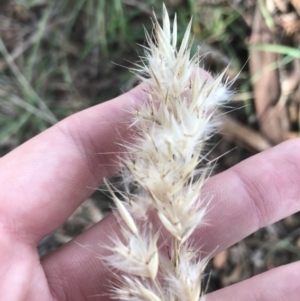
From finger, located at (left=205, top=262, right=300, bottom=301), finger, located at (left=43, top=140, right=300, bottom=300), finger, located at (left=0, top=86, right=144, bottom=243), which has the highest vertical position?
finger, located at (left=0, top=86, right=144, bottom=243)

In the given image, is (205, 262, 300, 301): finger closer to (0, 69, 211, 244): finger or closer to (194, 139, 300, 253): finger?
(194, 139, 300, 253): finger

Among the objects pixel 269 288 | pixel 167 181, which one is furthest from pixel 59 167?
pixel 269 288

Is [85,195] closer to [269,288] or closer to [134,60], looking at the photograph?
[269,288]

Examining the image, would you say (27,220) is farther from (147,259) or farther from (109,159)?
(147,259)

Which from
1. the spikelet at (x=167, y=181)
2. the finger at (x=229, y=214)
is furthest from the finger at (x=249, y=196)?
the spikelet at (x=167, y=181)

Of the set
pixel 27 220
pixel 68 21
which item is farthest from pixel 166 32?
pixel 68 21

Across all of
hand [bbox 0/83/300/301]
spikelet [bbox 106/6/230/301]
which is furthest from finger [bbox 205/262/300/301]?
spikelet [bbox 106/6/230/301]

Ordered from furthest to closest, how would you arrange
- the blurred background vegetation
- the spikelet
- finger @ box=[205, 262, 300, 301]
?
the blurred background vegetation < finger @ box=[205, 262, 300, 301] < the spikelet
